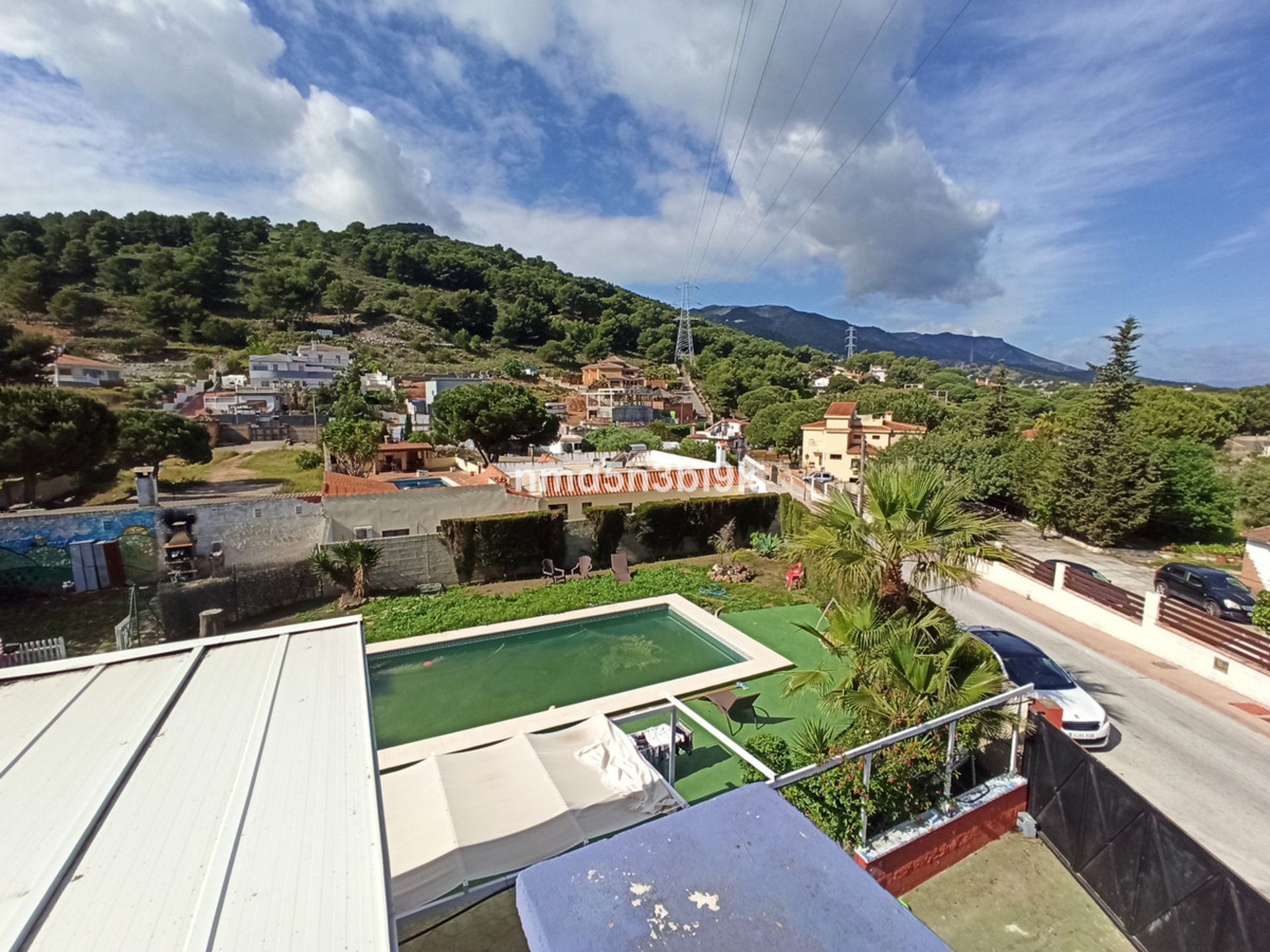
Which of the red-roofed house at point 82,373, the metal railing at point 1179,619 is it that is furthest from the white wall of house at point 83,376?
the metal railing at point 1179,619

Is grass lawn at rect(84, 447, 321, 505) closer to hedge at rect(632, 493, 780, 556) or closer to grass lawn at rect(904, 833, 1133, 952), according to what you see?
hedge at rect(632, 493, 780, 556)

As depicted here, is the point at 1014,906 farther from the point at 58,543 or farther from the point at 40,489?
the point at 40,489

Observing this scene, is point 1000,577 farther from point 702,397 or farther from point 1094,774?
point 702,397

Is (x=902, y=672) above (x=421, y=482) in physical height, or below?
above

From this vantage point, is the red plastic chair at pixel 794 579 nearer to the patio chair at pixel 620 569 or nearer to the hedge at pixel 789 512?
the hedge at pixel 789 512

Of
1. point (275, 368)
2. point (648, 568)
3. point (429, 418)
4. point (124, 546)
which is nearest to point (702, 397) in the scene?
point (429, 418)

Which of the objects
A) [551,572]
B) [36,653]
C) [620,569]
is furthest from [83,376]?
[620,569]
